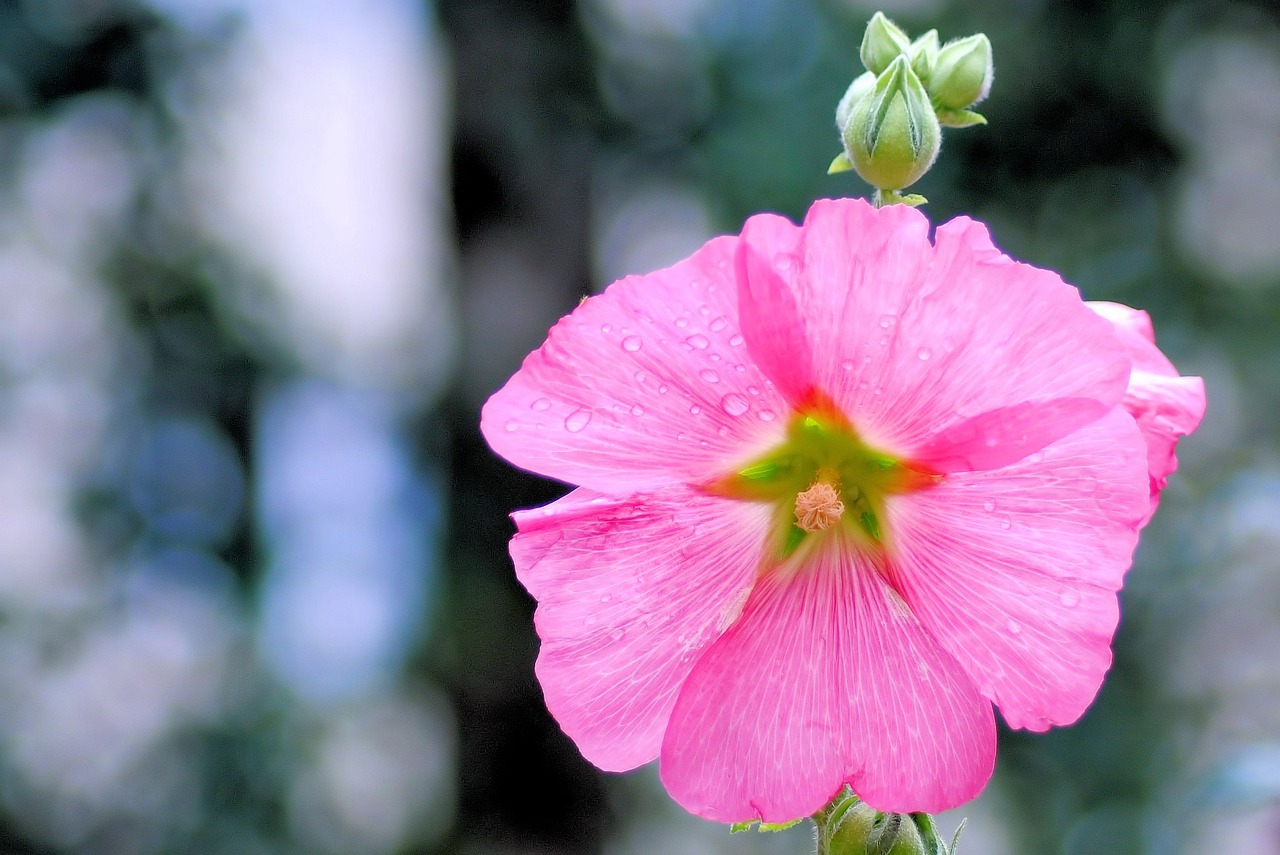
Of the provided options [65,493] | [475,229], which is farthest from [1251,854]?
[65,493]

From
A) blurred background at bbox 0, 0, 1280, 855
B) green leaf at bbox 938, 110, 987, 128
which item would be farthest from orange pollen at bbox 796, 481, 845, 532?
blurred background at bbox 0, 0, 1280, 855

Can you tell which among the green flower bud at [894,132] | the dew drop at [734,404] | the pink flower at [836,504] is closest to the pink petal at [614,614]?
the pink flower at [836,504]

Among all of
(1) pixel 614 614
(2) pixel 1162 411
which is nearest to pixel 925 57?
(2) pixel 1162 411

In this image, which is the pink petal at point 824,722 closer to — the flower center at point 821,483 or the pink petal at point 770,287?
the flower center at point 821,483

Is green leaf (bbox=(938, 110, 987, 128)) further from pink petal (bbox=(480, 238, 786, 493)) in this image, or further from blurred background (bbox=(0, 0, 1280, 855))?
blurred background (bbox=(0, 0, 1280, 855))

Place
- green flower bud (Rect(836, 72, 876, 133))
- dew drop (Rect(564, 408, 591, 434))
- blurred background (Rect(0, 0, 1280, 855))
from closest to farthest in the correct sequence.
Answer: dew drop (Rect(564, 408, 591, 434)), green flower bud (Rect(836, 72, 876, 133)), blurred background (Rect(0, 0, 1280, 855))

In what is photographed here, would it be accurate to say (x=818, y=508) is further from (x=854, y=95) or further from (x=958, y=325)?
(x=854, y=95)
